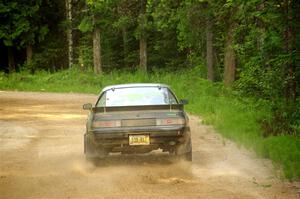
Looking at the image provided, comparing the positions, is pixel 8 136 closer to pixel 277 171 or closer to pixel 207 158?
pixel 207 158

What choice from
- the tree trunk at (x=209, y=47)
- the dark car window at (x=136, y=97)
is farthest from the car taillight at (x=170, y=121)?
the tree trunk at (x=209, y=47)

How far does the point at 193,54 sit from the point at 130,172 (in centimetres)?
3222

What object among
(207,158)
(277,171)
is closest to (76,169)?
(207,158)

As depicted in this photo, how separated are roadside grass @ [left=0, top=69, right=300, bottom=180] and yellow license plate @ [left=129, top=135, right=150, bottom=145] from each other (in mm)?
2545

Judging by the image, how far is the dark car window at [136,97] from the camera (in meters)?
12.1

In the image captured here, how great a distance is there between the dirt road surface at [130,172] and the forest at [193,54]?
0.69 meters

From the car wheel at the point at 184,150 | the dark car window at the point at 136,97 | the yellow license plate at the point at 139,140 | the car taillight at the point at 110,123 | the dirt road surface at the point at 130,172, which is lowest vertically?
the dirt road surface at the point at 130,172

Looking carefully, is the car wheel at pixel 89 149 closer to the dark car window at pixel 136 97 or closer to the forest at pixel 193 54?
the dark car window at pixel 136 97

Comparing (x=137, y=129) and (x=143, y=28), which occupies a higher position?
(x=143, y=28)

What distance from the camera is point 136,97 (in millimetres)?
12242

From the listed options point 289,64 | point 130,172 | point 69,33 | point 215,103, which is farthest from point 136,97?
point 69,33

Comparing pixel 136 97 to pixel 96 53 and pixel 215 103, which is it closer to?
pixel 215 103

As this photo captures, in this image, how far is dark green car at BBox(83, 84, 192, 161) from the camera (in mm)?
11383

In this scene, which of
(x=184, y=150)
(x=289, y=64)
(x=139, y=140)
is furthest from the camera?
(x=289, y=64)
